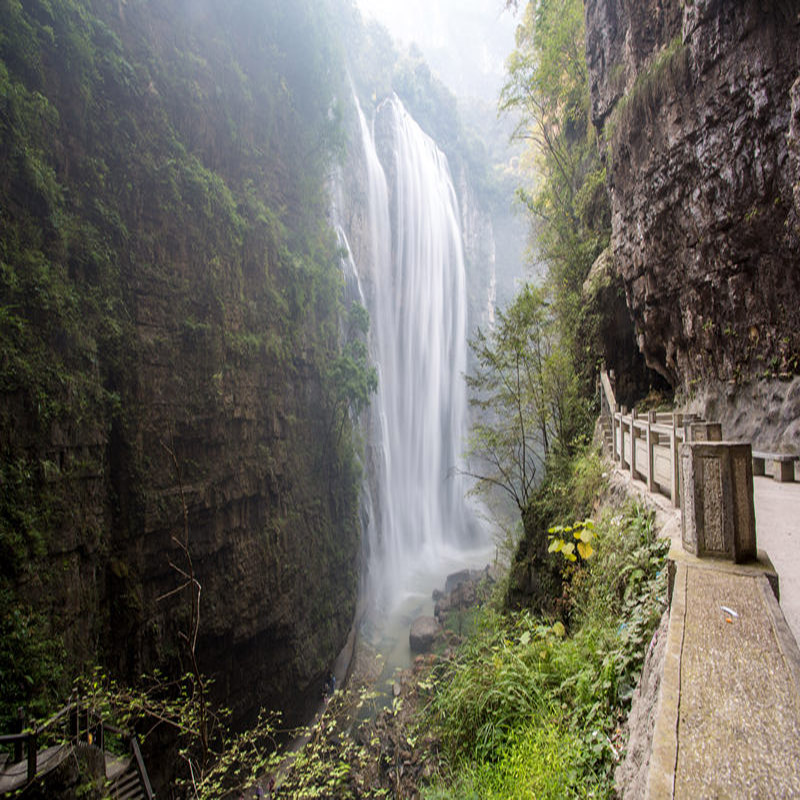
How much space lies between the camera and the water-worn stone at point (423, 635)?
44.5 feet

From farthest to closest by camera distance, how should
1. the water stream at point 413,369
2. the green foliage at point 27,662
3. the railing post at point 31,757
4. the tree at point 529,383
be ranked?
the water stream at point 413,369
the tree at point 529,383
the green foliage at point 27,662
the railing post at point 31,757

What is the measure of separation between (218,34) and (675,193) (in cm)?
1291

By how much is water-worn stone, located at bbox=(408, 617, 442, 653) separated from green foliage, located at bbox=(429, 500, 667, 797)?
894 centimetres

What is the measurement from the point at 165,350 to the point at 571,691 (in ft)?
30.2

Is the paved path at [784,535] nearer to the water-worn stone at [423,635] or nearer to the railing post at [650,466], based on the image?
the railing post at [650,466]

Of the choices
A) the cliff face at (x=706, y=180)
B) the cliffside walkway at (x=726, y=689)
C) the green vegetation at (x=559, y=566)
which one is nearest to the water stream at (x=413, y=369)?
the green vegetation at (x=559, y=566)

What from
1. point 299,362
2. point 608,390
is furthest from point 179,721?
point 608,390

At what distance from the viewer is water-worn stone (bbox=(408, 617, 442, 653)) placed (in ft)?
44.5

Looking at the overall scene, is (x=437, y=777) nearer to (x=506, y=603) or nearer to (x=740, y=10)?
(x=506, y=603)

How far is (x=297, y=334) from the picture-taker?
12820mm

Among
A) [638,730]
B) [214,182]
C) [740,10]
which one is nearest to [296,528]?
[214,182]

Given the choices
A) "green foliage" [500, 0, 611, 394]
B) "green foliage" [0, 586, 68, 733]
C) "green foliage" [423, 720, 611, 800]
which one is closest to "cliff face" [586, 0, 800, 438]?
"green foliage" [500, 0, 611, 394]

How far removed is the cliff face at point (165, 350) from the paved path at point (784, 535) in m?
6.11

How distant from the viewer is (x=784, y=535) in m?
3.70
